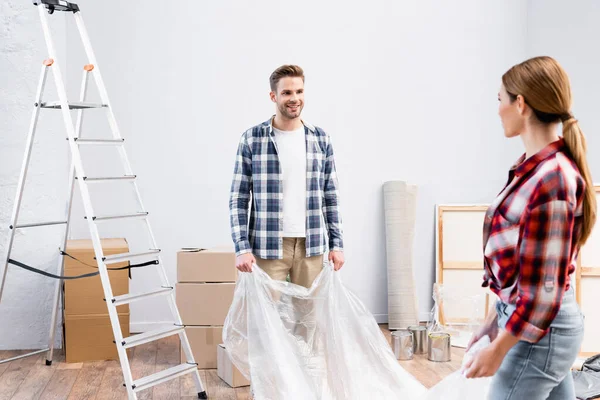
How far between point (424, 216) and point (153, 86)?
207 centimetres

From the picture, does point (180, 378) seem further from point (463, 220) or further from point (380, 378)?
point (463, 220)

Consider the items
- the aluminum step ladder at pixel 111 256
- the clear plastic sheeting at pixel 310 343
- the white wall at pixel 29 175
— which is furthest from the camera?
the white wall at pixel 29 175

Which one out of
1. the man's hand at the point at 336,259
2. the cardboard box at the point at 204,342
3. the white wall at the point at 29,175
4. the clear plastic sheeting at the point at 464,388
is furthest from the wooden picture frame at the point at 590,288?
the white wall at the point at 29,175

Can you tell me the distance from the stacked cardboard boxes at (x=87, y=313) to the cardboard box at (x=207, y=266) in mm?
430

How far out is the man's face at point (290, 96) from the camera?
2785 mm

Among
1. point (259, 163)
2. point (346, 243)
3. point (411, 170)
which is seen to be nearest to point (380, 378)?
point (259, 163)

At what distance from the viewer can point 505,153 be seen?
4855mm

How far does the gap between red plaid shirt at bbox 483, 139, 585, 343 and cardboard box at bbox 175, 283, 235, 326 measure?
254 centimetres

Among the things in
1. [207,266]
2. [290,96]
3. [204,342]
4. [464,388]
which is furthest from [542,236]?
[204,342]

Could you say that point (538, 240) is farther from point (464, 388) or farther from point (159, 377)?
point (159, 377)

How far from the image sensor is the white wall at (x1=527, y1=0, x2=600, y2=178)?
4102mm

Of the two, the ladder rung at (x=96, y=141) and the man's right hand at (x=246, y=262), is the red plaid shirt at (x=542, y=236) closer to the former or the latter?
the man's right hand at (x=246, y=262)

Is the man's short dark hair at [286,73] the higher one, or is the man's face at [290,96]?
the man's short dark hair at [286,73]

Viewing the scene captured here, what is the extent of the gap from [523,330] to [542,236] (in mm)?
176
